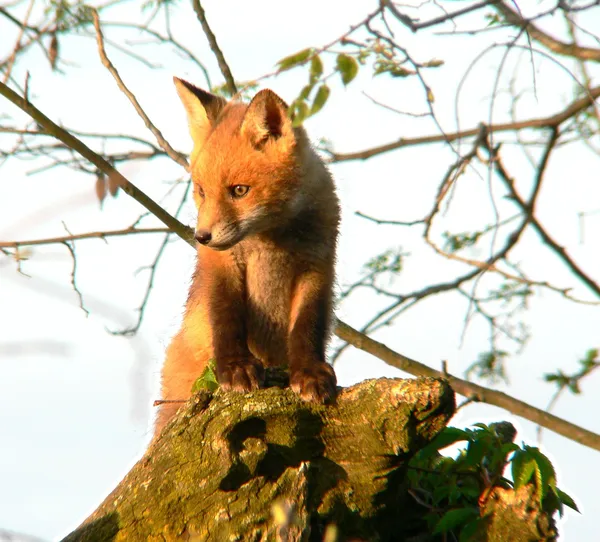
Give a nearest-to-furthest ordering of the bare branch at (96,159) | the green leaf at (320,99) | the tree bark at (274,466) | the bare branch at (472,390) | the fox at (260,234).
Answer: the green leaf at (320,99), the tree bark at (274,466), the fox at (260,234), the bare branch at (96,159), the bare branch at (472,390)

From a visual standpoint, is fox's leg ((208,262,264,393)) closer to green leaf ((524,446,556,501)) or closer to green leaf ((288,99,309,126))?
green leaf ((524,446,556,501))

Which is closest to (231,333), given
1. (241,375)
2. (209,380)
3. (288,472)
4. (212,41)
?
(209,380)

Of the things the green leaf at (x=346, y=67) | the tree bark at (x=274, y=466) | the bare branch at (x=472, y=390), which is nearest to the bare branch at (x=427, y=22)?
the green leaf at (x=346, y=67)

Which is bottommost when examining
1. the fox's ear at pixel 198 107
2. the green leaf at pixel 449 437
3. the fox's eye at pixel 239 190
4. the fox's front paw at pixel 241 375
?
the green leaf at pixel 449 437

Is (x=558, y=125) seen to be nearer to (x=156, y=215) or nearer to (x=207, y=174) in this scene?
(x=207, y=174)

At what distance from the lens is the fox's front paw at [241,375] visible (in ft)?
13.3

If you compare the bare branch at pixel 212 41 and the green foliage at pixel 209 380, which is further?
the bare branch at pixel 212 41

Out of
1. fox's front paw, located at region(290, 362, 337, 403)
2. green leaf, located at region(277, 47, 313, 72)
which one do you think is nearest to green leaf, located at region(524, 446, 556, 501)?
fox's front paw, located at region(290, 362, 337, 403)

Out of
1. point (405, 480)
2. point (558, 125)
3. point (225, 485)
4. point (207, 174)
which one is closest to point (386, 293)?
point (558, 125)

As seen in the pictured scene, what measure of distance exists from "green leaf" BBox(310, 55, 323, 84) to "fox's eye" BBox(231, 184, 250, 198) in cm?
224

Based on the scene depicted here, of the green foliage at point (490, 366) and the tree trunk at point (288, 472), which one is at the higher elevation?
the green foliage at point (490, 366)

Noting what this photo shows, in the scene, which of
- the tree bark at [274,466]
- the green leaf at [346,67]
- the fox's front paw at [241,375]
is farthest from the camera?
the fox's front paw at [241,375]

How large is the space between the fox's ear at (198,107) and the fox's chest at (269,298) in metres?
0.91

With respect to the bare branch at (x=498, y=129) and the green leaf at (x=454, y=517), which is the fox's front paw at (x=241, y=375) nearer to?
the green leaf at (x=454, y=517)
